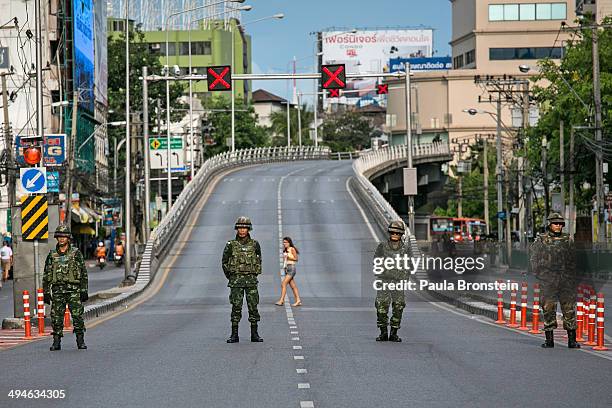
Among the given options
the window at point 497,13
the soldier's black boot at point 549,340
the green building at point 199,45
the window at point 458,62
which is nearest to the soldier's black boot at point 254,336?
the soldier's black boot at point 549,340

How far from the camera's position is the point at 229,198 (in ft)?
251

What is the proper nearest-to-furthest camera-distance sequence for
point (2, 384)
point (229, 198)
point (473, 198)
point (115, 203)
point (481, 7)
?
point (2, 384) < point (229, 198) < point (115, 203) < point (473, 198) < point (481, 7)

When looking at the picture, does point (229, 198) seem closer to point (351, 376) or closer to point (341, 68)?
point (341, 68)

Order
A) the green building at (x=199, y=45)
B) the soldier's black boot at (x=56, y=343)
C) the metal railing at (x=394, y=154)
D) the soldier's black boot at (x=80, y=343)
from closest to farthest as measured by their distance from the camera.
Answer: the soldier's black boot at (x=56, y=343), the soldier's black boot at (x=80, y=343), the metal railing at (x=394, y=154), the green building at (x=199, y=45)

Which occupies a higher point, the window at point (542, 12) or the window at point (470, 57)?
the window at point (542, 12)

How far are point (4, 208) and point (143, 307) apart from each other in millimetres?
36723

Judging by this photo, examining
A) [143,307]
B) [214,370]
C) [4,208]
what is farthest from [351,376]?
[4,208]

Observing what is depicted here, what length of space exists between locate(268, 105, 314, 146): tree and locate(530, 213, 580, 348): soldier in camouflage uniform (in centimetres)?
15458

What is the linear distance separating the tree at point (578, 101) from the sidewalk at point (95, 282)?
68.6 ft

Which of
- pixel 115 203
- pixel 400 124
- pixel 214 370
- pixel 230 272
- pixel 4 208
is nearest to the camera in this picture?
pixel 214 370

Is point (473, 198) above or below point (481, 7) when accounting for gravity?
below

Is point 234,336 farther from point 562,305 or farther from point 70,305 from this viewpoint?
point 562,305

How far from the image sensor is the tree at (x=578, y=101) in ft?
205

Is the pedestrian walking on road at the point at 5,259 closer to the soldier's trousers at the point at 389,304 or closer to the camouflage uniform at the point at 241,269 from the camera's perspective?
the camouflage uniform at the point at 241,269
